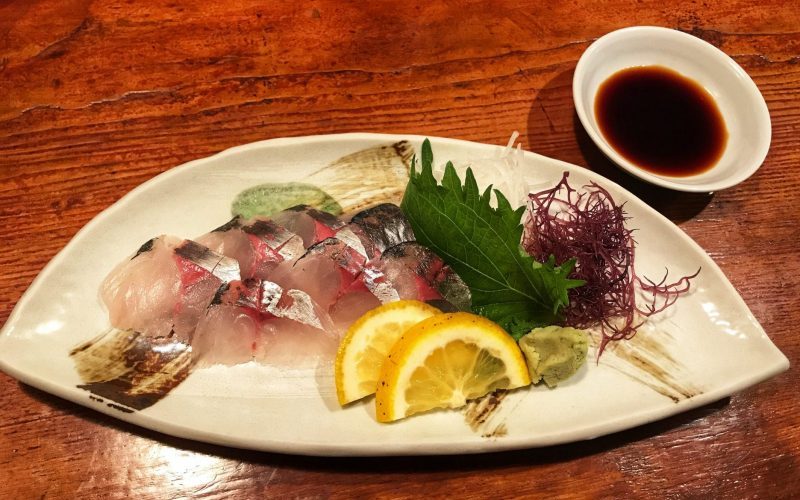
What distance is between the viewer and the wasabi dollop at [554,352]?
7.80 ft

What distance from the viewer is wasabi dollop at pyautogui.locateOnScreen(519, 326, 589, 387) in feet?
7.80

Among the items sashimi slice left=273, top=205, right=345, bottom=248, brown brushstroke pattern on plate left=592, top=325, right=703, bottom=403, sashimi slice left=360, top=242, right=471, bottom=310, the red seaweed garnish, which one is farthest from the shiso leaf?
sashimi slice left=273, top=205, right=345, bottom=248

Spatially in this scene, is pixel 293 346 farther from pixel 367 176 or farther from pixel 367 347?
pixel 367 176

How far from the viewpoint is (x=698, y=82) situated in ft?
11.5

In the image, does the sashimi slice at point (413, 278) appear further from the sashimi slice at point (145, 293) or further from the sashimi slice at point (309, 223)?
the sashimi slice at point (145, 293)

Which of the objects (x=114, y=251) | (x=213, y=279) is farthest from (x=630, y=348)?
(x=114, y=251)

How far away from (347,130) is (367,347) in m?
1.47

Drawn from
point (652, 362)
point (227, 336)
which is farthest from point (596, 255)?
point (227, 336)

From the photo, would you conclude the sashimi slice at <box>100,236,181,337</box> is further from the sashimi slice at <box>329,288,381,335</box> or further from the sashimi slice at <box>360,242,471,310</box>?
the sashimi slice at <box>360,242,471,310</box>

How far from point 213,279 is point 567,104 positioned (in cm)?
230

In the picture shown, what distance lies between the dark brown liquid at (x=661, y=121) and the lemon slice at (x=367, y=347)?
1.63 metres

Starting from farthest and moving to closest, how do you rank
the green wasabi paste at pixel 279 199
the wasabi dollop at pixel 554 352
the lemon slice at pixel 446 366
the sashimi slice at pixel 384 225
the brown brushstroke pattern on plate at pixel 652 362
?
the green wasabi paste at pixel 279 199 < the sashimi slice at pixel 384 225 < the brown brushstroke pattern on plate at pixel 652 362 < the wasabi dollop at pixel 554 352 < the lemon slice at pixel 446 366

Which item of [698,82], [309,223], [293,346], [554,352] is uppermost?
[309,223]

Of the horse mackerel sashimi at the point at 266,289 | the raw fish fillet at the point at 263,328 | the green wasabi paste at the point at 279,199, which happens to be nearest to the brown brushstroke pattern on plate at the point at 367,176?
the green wasabi paste at the point at 279,199
